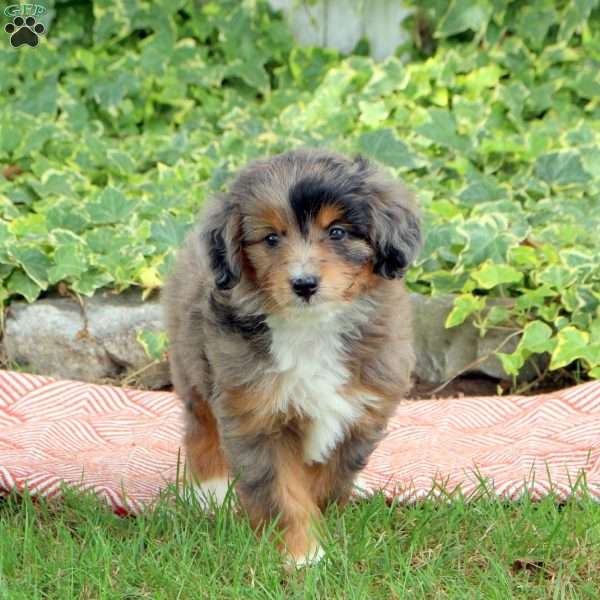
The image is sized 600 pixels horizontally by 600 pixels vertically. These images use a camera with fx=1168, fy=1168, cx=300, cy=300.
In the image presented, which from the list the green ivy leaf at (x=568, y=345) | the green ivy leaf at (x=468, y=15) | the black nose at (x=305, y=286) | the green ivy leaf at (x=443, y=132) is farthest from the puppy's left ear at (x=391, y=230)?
the green ivy leaf at (x=468, y=15)

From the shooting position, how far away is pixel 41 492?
432cm

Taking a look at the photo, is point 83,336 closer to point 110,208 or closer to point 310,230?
point 110,208

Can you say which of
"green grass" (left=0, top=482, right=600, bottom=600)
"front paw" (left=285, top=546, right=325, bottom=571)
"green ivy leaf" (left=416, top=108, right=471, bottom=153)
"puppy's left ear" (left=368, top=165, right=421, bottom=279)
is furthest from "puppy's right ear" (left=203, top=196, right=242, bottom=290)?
Result: "green ivy leaf" (left=416, top=108, right=471, bottom=153)

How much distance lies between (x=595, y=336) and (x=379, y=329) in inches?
84.7

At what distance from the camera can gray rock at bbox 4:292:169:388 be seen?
6.20 m

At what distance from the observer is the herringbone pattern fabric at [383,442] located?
4.41 m

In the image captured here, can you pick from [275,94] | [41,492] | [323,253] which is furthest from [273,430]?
[275,94]

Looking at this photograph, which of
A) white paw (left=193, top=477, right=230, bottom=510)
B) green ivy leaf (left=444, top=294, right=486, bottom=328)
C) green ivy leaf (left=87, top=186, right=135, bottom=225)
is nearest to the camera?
white paw (left=193, top=477, right=230, bottom=510)

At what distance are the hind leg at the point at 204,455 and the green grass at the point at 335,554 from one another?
1.48 ft

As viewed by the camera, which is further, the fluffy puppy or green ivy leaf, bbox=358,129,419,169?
green ivy leaf, bbox=358,129,419,169

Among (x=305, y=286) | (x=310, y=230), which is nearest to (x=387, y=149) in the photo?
(x=310, y=230)

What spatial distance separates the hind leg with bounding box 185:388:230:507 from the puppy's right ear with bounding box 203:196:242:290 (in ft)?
2.89

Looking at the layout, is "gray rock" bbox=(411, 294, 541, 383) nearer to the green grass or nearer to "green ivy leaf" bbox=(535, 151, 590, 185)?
"green ivy leaf" bbox=(535, 151, 590, 185)

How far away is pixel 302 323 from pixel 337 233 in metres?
0.34
